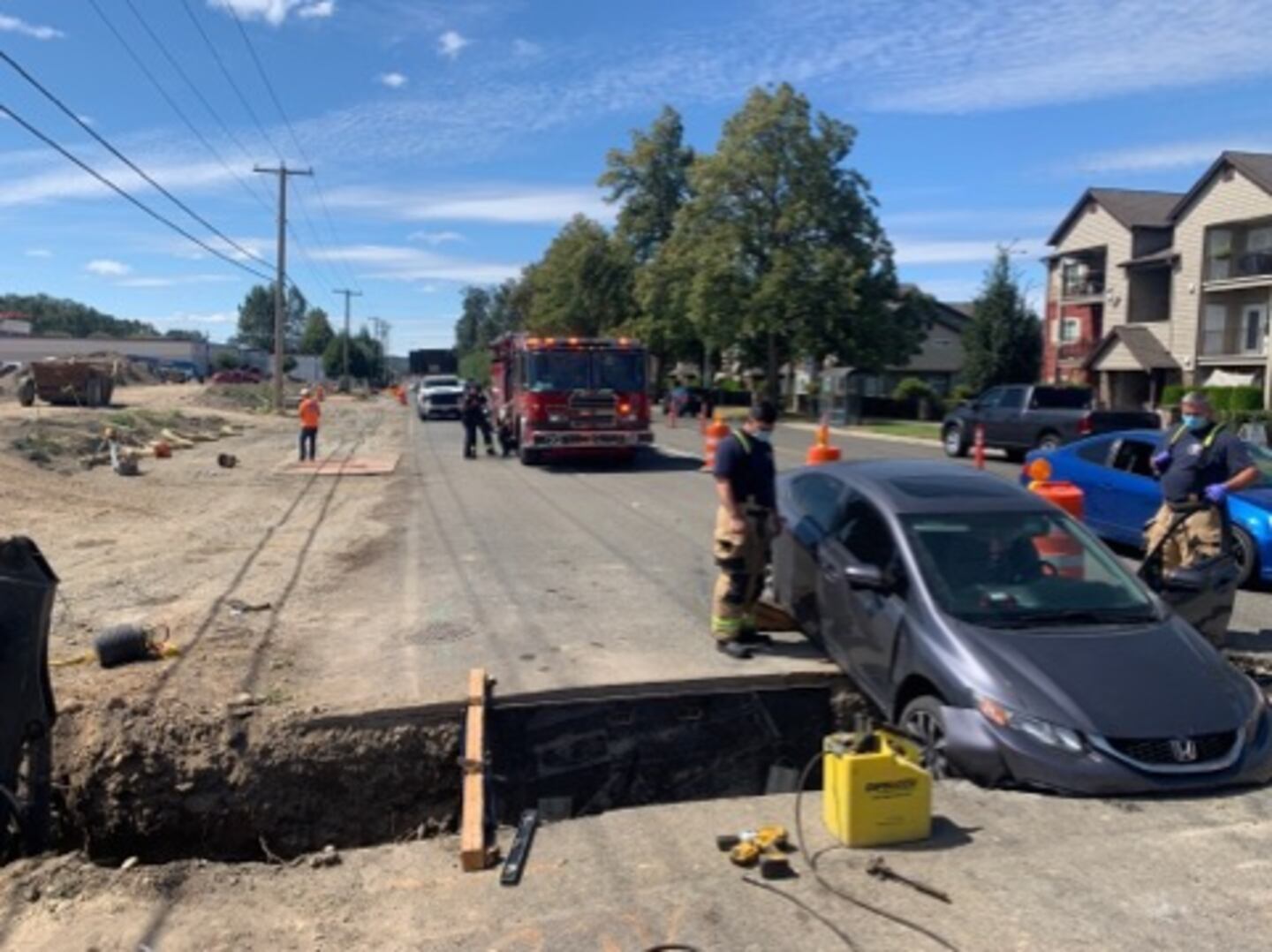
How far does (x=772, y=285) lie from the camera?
163 ft

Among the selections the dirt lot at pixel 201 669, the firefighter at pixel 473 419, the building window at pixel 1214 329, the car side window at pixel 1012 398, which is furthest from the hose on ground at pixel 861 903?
the building window at pixel 1214 329

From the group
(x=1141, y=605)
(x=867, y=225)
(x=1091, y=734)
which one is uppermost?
(x=867, y=225)

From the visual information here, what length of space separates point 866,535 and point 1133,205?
50480mm

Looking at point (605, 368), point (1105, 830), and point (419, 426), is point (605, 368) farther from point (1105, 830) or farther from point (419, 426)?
point (419, 426)

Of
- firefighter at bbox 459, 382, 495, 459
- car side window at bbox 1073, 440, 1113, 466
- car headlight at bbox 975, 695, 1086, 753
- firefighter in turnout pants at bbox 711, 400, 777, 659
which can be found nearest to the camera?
car headlight at bbox 975, 695, 1086, 753

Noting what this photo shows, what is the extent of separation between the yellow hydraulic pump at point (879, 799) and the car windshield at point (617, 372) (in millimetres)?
17645

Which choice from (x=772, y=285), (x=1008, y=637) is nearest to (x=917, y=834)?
(x=1008, y=637)

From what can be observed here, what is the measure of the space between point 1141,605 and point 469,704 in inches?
149

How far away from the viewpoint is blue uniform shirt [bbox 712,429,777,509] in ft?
25.1

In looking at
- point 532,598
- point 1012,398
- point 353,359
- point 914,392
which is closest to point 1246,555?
point 532,598

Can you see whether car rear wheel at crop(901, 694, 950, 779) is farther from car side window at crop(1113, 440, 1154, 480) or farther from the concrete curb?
the concrete curb

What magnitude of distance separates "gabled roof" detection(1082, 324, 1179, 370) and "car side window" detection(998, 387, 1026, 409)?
23.3 meters

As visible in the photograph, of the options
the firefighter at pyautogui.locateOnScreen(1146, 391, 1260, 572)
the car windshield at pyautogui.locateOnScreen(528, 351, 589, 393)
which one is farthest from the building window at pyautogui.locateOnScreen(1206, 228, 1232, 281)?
the firefighter at pyautogui.locateOnScreen(1146, 391, 1260, 572)

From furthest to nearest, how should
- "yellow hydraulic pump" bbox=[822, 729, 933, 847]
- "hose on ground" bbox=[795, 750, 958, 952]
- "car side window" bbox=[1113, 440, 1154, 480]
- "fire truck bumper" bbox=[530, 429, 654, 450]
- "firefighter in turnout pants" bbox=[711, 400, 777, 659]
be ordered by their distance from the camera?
"fire truck bumper" bbox=[530, 429, 654, 450] < "car side window" bbox=[1113, 440, 1154, 480] < "firefighter in turnout pants" bbox=[711, 400, 777, 659] < "yellow hydraulic pump" bbox=[822, 729, 933, 847] < "hose on ground" bbox=[795, 750, 958, 952]
